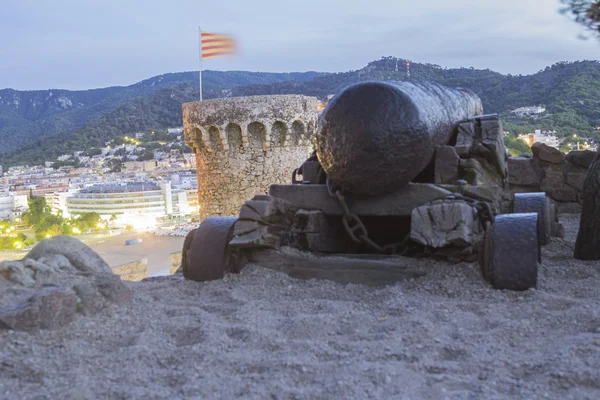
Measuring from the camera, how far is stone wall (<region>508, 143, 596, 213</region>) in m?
7.99

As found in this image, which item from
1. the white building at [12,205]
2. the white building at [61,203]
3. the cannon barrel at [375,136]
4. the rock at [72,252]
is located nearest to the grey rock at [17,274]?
the rock at [72,252]

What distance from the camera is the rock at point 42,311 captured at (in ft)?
8.45

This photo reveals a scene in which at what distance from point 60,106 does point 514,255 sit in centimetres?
11570

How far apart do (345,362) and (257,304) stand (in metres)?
1.00

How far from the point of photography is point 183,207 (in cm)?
3991

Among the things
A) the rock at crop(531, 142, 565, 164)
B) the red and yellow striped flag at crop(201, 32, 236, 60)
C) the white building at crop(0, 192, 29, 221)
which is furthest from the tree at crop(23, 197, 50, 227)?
the rock at crop(531, 142, 565, 164)

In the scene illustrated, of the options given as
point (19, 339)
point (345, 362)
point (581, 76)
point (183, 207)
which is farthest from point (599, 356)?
point (183, 207)

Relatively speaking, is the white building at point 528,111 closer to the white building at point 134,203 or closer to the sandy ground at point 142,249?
the sandy ground at point 142,249

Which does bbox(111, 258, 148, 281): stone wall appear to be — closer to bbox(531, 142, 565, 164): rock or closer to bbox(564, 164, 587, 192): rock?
bbox(531, 142, 565, 164): rock

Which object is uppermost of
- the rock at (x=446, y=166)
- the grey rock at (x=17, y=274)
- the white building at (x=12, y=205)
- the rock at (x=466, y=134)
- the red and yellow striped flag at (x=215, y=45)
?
the red and yellow striped flag at (x=215, y=45)

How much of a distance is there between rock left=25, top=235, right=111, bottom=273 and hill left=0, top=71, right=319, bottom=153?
75874 millimetres

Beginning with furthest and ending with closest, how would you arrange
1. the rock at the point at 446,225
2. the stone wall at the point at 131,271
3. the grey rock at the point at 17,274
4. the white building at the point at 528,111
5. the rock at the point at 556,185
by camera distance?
the white building at the point at 528,111 < the stone wall at the point at 131,271 < the rock at the point at 556,185 < the rock at the point at 446,225 < the grey rock at the point at 17,274

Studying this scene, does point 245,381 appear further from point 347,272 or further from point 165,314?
point 347,272

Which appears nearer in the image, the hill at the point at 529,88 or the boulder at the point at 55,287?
the boulder at the point at 55,287
